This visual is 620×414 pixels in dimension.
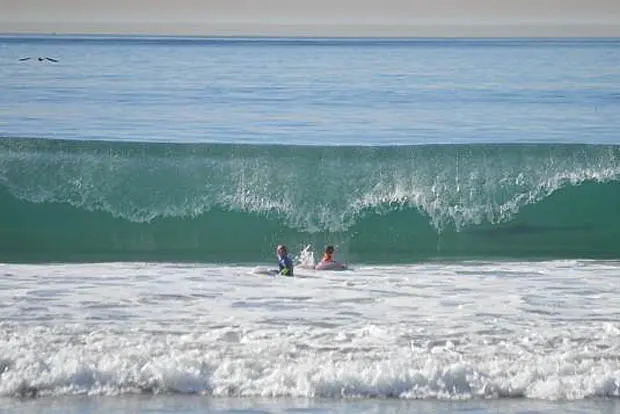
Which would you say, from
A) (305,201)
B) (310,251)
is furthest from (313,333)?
(305,201)

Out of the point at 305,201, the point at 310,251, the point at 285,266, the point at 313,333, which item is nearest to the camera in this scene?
the point at 313,333

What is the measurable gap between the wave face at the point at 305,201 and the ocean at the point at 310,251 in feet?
0.14

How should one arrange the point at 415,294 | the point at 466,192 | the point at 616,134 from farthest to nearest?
the point at 616,134
the point at 466,192
the point at 415,294

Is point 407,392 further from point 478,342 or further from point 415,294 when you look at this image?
point 415,294

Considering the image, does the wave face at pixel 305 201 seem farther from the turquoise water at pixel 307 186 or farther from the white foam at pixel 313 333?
the white foam at pixel 313 333

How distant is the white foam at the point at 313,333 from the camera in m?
8.82

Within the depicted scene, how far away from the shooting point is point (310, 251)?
52.4ft

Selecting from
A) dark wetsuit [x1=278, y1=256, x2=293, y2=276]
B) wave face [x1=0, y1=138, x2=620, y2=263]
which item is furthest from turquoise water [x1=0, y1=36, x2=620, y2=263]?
dark wetsuit [x1=278, y1=256, x2=293, y2=276]

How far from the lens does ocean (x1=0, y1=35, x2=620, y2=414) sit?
8.85 meters

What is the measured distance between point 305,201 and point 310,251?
1842mm

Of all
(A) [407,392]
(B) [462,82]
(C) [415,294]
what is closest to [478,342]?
(A) [407,392]

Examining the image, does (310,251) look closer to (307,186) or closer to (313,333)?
(307,186)

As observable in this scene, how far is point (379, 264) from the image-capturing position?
14.8 meters

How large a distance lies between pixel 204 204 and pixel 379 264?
3.91 m
